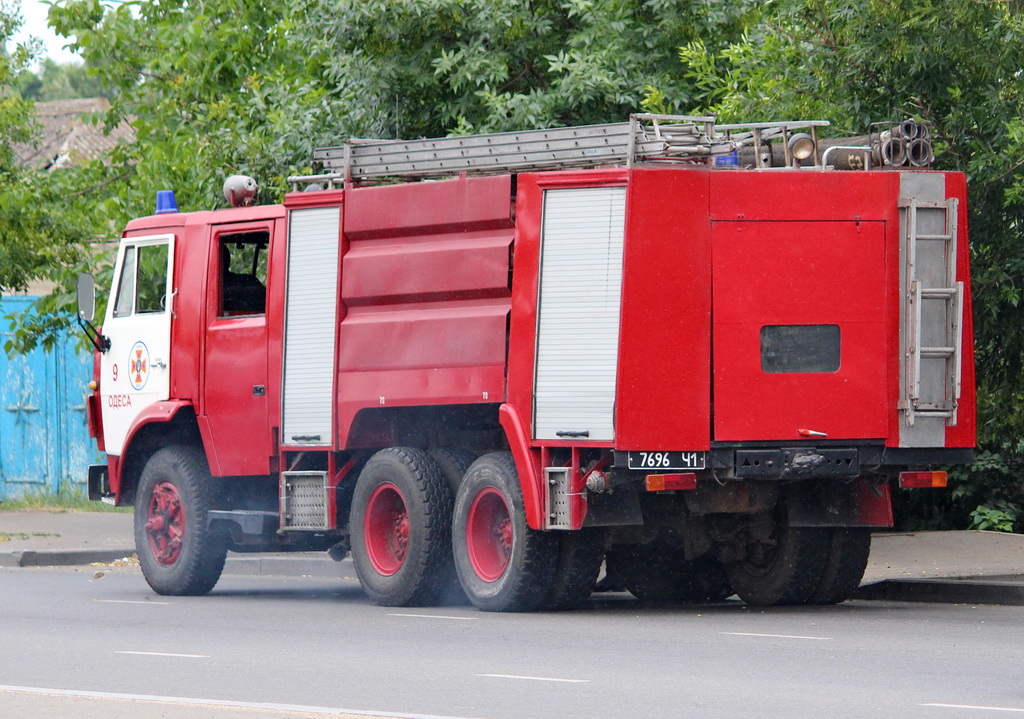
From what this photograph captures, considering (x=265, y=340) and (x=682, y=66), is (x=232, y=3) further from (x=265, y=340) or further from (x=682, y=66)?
(x=265, y=340)

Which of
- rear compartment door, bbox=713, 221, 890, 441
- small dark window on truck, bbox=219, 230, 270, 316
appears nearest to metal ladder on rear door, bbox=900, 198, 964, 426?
rear compartment door, bbox=713, 221, 890, 441

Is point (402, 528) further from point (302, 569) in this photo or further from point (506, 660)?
point (302, 569)

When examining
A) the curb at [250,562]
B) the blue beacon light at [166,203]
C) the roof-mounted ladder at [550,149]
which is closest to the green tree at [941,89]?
the roof-mounted ladder at [550,149]

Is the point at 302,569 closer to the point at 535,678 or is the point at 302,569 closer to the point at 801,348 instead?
the point at 801,348

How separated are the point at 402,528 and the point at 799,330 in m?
3.16

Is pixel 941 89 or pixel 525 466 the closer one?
pixel 525 466

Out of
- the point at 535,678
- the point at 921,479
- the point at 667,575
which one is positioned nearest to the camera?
the point at 535,678

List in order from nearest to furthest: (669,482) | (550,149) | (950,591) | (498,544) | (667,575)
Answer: (669,482), (550,149), (498,544), (950,591), (667,575)

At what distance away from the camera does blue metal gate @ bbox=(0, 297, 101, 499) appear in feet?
77.3

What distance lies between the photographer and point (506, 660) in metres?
9.34

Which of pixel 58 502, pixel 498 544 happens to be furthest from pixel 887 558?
pixel 58 502

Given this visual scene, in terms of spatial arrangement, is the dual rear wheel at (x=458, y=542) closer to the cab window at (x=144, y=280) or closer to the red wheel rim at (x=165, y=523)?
the red wheel rim at (x=165, y=523)

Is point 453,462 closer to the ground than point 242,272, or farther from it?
closer to the ground

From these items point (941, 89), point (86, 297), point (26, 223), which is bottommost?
point (86, 297)
